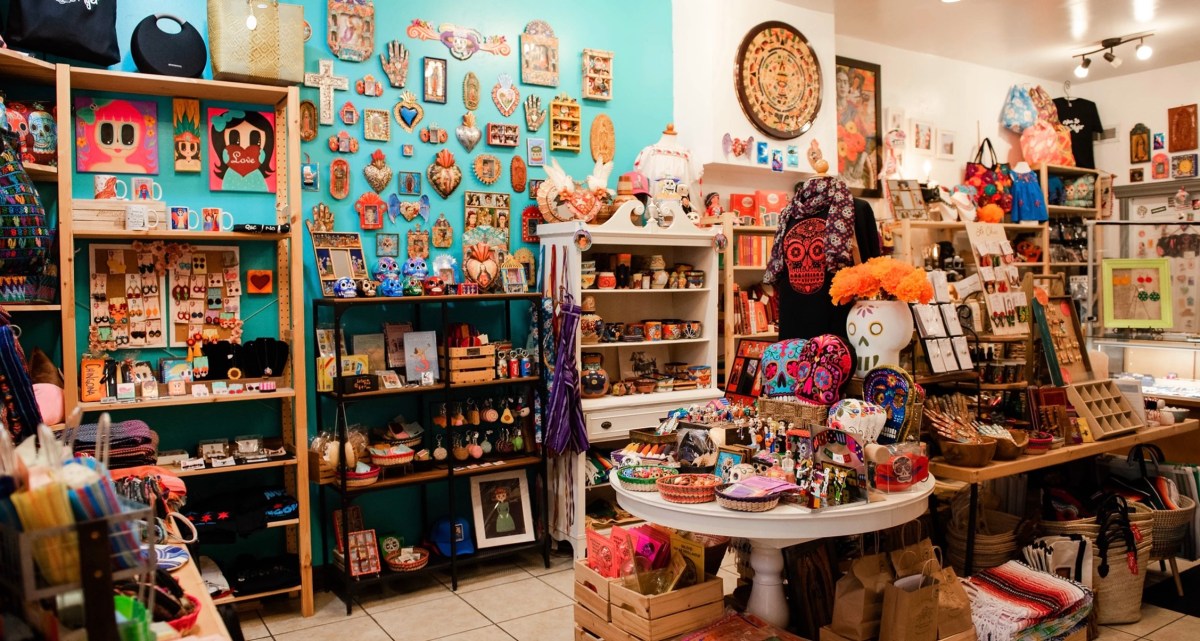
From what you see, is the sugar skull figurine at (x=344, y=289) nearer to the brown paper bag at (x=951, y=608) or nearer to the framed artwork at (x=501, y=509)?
the framed artwork at (x=501, y=509)

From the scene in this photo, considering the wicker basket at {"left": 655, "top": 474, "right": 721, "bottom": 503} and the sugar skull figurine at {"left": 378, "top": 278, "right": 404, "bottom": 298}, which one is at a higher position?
the sugar skull figurine at {"left": 378, "top": 278, "right": 404, "bottom": 298}

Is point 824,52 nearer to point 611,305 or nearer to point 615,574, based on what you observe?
point 611,305

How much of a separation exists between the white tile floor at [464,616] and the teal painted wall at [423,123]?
454mm

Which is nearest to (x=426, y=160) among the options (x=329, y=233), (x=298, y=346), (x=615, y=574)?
(x=329, y=233)

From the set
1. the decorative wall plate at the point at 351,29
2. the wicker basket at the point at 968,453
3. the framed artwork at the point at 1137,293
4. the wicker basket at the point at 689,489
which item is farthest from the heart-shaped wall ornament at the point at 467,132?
the framed artwork at the point at 1137,293

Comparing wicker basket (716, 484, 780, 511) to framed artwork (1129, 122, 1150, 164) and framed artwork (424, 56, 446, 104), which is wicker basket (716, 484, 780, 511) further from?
framed artwork (1129, 122, 1150, 164)

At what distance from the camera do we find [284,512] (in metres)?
4.10

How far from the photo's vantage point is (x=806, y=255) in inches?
153

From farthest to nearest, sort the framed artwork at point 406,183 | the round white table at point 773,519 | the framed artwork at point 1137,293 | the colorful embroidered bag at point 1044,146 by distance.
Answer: the colorful embroidered bag at point 1044,146
the framed artwork at point 1137,293
the framed artwork at point 406,183
the round white table at point 773,519

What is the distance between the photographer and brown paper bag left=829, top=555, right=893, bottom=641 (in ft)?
9.89

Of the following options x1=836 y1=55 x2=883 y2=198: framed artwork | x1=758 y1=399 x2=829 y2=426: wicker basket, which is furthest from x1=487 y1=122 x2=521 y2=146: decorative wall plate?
x1=836 y1=55 x2=883 y2=198: framed artwork

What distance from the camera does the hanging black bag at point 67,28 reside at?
352cm

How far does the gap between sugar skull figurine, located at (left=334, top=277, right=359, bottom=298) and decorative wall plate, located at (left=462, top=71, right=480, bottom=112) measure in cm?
130

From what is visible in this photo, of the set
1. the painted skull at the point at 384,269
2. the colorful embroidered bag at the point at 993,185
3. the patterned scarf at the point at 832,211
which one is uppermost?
the colorful embroidered bag at the point at 993,185
